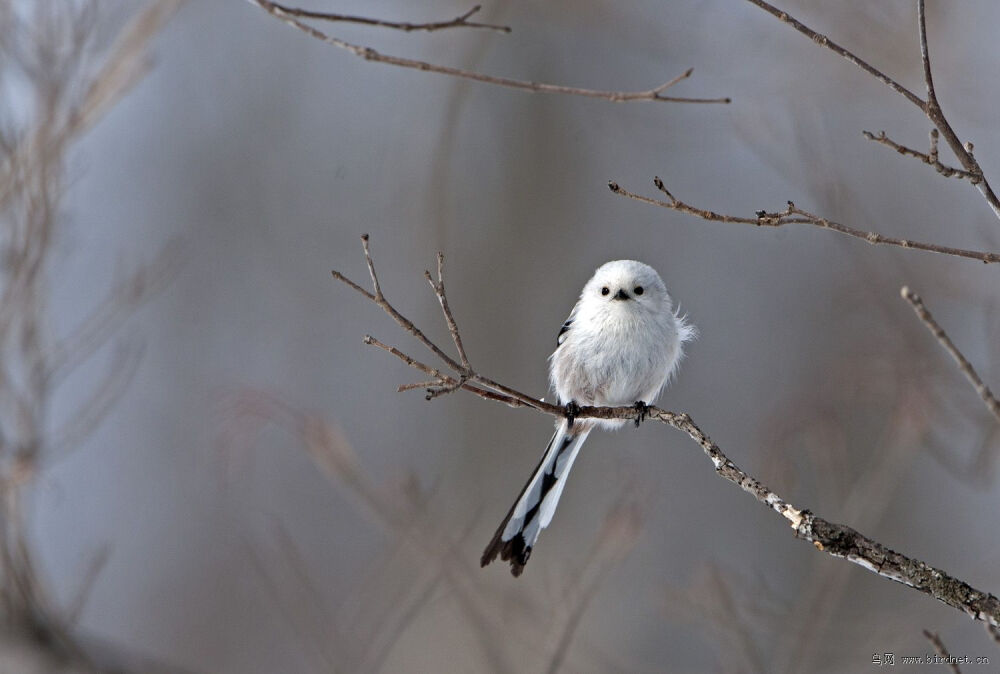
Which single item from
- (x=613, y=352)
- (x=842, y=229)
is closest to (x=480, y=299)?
(x=613, y=352)

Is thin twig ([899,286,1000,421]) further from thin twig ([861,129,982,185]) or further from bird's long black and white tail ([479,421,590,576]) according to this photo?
bird's long black and white tail ([479,421,590,576])

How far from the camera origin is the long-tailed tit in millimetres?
2955

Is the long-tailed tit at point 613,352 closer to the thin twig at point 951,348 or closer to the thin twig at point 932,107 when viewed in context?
the thin twig at point 932,107

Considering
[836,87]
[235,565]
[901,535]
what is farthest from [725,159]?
[235,565]

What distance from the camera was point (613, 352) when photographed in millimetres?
3061

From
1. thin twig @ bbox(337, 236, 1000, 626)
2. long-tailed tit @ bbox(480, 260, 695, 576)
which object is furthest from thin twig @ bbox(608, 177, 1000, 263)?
long-tailed tit @ bbox(480, 260, 695, 576)

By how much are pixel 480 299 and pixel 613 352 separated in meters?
2.96

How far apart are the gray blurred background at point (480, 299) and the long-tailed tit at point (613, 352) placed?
1.24 m

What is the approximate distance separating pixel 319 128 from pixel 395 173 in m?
0.80

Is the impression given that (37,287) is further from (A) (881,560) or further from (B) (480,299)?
(B) (480,299)

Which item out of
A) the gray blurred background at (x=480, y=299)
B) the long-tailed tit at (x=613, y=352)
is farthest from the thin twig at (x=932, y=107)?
the gray blurred background at (x=480, y=299)

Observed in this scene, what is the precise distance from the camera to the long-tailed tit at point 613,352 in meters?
2.96

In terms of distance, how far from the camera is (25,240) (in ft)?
7.93

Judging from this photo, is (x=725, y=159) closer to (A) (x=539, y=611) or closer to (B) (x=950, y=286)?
(B) (x=950, y=286)
